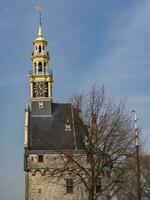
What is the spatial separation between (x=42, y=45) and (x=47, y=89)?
6.86 m

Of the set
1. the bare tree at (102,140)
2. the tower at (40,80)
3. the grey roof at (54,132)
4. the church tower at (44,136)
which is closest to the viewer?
the bare tree at (102,140)

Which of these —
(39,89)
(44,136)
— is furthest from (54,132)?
(39,89)

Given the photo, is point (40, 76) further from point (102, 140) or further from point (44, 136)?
point (102, 140)

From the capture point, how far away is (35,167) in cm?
5416

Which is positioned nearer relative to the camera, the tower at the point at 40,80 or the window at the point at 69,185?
the window at the point at 69,185

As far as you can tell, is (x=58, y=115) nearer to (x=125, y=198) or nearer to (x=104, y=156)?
(x=125, y=198)

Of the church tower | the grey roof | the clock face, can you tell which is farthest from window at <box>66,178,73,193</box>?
the clock face

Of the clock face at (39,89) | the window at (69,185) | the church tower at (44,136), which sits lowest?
the window at (69,185)

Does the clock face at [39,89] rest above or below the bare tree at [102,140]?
above

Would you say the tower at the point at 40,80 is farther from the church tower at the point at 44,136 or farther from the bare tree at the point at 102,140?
the bare tree at the point at 102,140

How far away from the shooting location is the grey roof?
181 ft

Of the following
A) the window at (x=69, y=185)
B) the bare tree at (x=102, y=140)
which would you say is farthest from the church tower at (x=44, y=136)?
the bare tree at (x=102, y=140)

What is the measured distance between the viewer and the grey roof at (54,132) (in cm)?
5516

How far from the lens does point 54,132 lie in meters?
57.3
